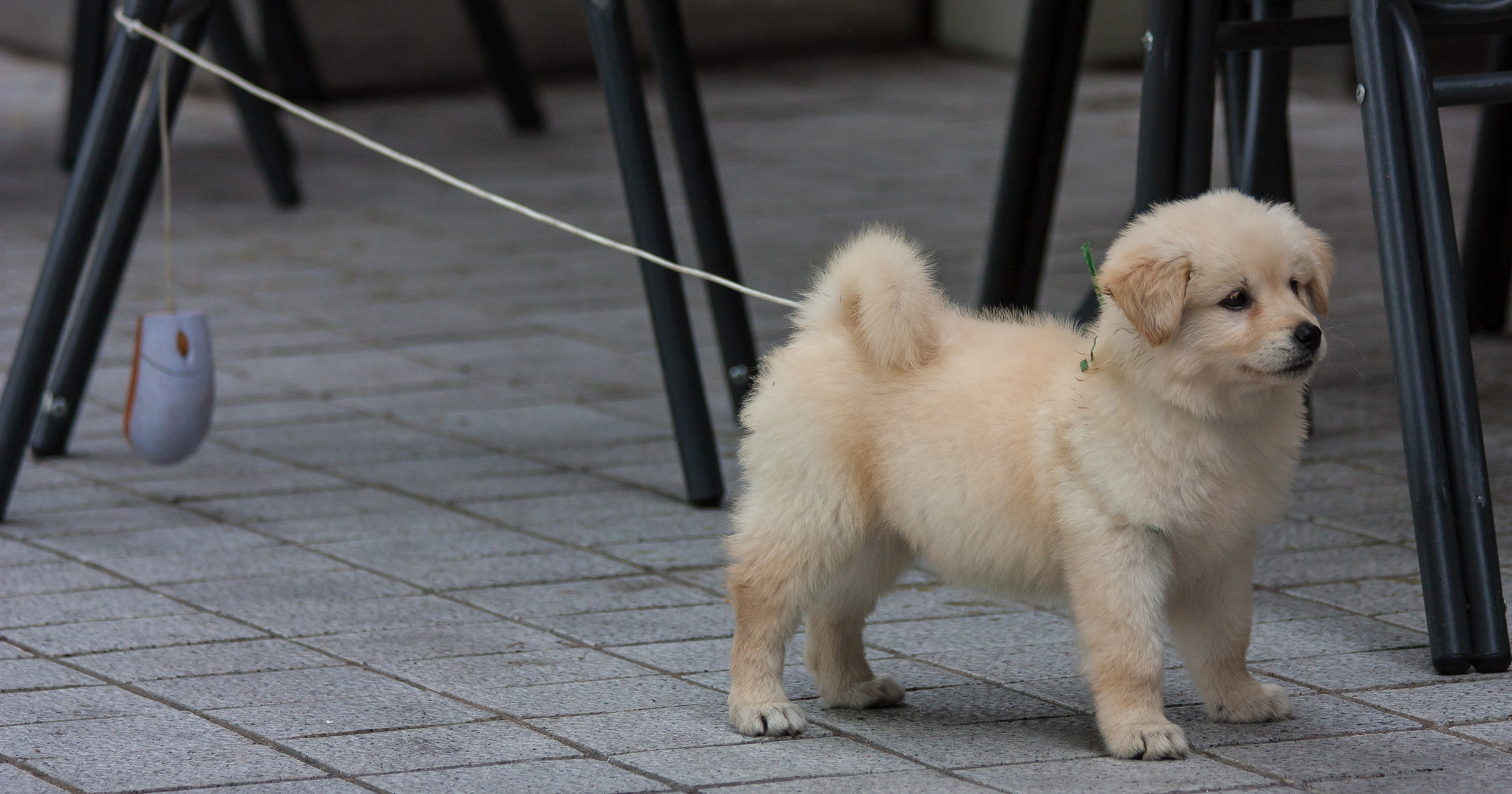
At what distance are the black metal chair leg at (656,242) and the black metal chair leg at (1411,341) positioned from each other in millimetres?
1872

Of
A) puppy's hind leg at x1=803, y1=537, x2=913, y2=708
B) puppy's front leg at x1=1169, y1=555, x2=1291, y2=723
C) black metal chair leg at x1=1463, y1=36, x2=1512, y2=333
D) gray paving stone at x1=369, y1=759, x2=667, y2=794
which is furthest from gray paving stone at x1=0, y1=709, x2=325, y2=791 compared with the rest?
black metal chair leg at x1=1463, y1=36, x2=1512, y2=333

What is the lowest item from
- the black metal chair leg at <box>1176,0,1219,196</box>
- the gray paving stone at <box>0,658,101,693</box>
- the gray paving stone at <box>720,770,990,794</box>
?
the gray paving stone at <box>0,658,101,693</box>

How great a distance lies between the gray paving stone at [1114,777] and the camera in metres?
2.89

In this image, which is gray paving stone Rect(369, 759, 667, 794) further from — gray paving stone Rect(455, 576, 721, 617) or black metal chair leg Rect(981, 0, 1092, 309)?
black metal chair leg Rect(981, 0, 1092, 309)

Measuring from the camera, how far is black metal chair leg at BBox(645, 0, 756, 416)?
499cm

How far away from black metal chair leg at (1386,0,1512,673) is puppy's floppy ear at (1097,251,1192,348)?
906mm

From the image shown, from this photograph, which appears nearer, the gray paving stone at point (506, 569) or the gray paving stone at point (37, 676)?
the gray paving stone at point (37, 676)

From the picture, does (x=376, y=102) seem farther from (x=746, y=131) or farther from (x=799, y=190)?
(x=799, y=190)

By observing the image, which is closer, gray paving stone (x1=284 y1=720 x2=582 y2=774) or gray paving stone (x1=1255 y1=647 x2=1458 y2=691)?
gray paving stone (x1=284 y1=720 x2=582 y2=774)

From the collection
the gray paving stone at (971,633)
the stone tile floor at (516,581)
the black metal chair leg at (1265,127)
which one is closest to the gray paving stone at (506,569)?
the stone tile floor at (516,581)

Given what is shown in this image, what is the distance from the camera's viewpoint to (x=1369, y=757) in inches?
119

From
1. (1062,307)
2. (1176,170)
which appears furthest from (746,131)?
(1176,170)

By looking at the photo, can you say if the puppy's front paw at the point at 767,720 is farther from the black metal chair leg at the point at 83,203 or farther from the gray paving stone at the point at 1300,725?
the black metal chair leg at the point at 83,203

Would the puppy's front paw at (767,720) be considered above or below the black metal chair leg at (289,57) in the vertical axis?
below
